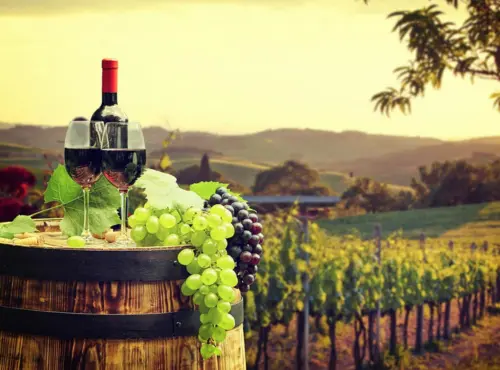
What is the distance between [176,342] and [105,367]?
0.16 m

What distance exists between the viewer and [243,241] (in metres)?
1.95

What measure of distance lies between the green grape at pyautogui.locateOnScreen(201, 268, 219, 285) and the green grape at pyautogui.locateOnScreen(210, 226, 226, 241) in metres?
0.07

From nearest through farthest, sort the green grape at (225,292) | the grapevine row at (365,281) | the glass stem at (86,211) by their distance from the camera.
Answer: the green grape at (225,292) < the glass stem at (86,211) < the grapevine row at (365,281)

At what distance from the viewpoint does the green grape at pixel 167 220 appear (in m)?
1.88

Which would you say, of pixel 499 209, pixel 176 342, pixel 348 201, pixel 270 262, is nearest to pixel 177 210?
pixel 176 342

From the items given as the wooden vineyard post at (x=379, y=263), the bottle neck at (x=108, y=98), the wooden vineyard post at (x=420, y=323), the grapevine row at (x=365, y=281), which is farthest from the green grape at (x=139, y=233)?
the wooden vineyard post at (x=420, y=323)

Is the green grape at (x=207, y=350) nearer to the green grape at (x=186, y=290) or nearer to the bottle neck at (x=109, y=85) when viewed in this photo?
the green grape at (x=186, y=290)

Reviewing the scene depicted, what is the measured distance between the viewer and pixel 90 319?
1.83 metres

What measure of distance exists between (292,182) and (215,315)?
3880 mm

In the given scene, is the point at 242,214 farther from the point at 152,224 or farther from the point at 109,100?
the point at 109,100

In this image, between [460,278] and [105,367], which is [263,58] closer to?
[460,278]

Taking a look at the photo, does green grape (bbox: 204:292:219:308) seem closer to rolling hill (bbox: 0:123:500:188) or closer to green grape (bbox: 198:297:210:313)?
green grape (bbox: 198:297:210:313)

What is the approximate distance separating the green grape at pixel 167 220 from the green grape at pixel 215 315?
0.21m

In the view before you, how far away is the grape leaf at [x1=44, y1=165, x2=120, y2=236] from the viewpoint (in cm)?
207
